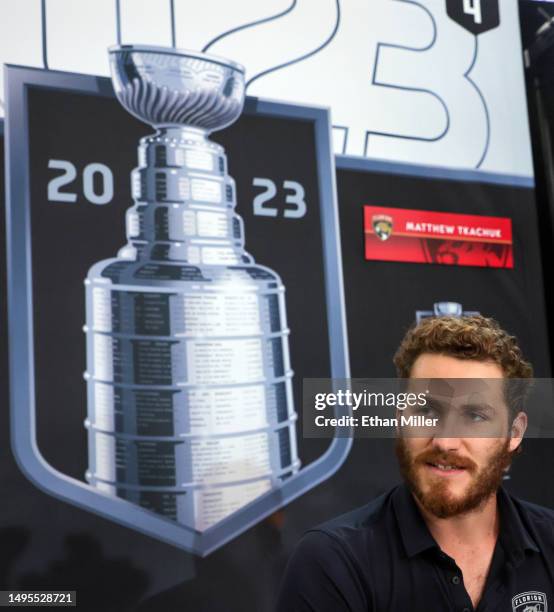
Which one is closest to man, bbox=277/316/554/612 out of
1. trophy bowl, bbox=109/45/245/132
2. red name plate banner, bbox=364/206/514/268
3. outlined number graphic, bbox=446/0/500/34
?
red name plate banner, bbox=364/206/514/268

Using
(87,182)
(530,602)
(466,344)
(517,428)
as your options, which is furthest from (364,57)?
(530,602)

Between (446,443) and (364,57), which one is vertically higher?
(364,57)

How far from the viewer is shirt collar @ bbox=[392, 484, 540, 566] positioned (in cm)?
108

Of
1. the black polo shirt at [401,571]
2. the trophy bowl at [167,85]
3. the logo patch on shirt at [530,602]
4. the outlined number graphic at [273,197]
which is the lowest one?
the logo patch on shirt at [530,602]

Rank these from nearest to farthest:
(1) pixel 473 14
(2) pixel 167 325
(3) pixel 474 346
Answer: (3) pixel 474 346 → (2) pixel 167 325 → (1) pixel 473 14

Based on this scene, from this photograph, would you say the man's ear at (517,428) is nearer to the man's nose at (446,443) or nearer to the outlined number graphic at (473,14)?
the man's nose at (446,443)

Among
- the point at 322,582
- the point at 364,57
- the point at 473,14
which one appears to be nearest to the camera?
the point at 322,582

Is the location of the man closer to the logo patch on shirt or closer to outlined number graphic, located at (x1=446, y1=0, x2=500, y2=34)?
the logo patch on shirt

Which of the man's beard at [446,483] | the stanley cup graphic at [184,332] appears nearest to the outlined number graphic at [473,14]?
the stanley cup graphic at [184,332]

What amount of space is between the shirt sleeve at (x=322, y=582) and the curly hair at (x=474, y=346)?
338 millimetres

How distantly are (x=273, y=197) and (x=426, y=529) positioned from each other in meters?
0.83

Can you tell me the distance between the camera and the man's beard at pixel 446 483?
3.64 feet

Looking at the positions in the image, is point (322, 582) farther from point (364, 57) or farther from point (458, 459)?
point (364, 57)

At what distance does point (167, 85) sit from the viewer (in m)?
1.52
